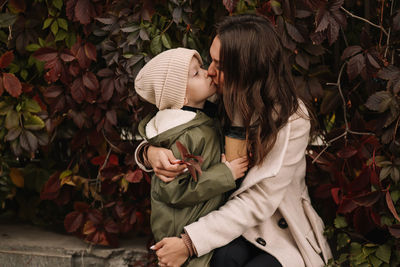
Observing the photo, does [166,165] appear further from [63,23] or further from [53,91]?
[63,23]

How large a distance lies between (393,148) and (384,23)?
65 centimetres

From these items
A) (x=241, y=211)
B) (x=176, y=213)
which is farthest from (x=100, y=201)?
(x=241, y=211)

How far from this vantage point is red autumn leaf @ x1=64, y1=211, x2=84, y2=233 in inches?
104

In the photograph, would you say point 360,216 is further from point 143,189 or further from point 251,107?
point 143,189

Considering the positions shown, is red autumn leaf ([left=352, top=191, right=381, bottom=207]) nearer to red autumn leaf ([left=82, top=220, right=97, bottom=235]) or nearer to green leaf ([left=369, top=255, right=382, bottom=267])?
green leaf ([left=369, top=255, right=382, bottom=267])

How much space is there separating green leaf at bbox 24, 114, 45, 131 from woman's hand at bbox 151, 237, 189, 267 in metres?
1.03

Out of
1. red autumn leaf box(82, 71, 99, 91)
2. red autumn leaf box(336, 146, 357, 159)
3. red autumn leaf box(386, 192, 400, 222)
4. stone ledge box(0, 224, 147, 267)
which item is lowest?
stone ledge box(0, 224, 147, 267)

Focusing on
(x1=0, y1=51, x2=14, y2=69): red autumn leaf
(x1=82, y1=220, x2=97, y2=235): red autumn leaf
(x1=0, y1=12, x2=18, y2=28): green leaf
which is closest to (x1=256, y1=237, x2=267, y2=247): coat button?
(x1=82, y1=220, x2=97, y2=235): red autumn leaf

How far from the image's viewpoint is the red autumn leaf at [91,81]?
2424 mm

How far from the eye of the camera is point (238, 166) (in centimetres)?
194

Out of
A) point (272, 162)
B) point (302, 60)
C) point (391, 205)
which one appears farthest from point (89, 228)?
point (391, 205)

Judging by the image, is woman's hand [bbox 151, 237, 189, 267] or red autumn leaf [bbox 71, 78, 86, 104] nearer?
woman's hand [bbox 151, 237, 189, 267]

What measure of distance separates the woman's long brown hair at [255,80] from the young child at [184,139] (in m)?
0.10

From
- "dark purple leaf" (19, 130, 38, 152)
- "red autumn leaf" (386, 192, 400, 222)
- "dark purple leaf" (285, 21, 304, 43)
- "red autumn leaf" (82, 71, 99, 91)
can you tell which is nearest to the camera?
"red autumn leaf" (386, 192, 400, 222)
